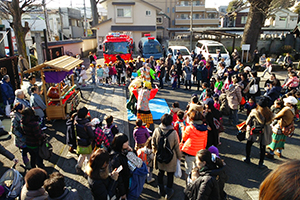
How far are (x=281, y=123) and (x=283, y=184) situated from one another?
17.9ft

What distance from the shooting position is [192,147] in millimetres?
4641

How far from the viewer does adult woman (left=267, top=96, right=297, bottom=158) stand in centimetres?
563

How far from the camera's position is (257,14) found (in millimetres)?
18797

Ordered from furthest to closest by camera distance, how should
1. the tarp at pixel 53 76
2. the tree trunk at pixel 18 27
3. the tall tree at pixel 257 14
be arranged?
the tall tree at pixel 257 14, the tree trunk at pixel 18 27, the tarp at pixel 53 76

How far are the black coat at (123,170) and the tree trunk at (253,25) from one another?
1962 centimetres

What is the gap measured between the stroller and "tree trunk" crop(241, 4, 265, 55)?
2061cm

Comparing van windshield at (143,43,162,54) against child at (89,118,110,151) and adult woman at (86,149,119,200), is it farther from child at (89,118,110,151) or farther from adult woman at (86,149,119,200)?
adult woman at (86,149,119,200)

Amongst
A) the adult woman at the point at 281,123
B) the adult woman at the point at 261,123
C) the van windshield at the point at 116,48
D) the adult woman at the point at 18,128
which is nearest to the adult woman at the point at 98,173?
the adult woman at the point at 18,128

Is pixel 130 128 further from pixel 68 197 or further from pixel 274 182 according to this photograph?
pixel 274 182

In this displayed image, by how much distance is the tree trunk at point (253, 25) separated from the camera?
61.7 ft

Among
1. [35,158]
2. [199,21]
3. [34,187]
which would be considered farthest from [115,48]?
[199,21]

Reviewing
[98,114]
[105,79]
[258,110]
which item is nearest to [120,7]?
[105,79]

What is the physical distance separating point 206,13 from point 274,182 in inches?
2124

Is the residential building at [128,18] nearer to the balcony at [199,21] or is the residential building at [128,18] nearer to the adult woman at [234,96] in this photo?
the balcony at [199,21]
